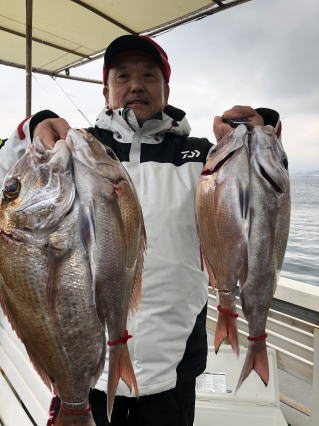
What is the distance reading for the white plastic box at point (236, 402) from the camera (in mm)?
2617

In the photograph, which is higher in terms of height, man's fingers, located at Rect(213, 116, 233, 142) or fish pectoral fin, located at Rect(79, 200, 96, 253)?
man's fingers, located at Rect(213, 116, 233, 142)

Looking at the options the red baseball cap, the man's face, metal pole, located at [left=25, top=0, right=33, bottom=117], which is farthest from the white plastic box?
metal pole, located at [left=25, top=0, right=33, bottom=117]

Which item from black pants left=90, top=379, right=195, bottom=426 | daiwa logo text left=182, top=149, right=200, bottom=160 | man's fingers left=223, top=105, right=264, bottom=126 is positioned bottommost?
black pants left=90, top=379, right=195, bottom=426

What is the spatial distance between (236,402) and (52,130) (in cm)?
256

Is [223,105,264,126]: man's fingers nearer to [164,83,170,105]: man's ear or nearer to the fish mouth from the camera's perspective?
[164,83,170,105]: man's ear

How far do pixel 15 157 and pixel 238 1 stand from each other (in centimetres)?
291

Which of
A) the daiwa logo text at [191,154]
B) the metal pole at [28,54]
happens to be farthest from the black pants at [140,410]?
the metal pole at [28,54]

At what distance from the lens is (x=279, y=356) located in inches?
127

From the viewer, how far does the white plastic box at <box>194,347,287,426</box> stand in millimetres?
2617

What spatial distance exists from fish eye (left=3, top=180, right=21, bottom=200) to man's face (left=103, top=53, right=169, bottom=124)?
1.04 metres

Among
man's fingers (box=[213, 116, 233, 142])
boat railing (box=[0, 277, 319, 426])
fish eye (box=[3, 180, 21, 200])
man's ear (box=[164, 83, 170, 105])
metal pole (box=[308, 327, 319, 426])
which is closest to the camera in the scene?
fish eye (box=[3, 180, 21, 200])

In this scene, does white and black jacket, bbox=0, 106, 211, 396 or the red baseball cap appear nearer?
white and black jacket, bbox=0, 106, 211, 396

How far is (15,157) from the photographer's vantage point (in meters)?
1.71

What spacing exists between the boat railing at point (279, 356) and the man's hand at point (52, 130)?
2064 millimetres
